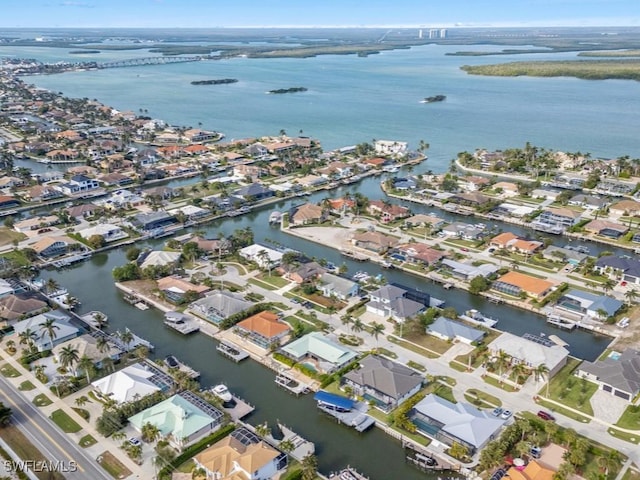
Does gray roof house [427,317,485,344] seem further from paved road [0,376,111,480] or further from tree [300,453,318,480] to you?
paved road [0,376,111,480]

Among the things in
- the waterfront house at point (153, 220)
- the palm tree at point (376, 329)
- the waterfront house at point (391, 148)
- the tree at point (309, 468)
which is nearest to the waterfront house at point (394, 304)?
the palm tree at point (376, 329)

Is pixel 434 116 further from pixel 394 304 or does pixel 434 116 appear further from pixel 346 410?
pixel 346 410

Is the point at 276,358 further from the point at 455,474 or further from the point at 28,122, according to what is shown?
the point at 28,122

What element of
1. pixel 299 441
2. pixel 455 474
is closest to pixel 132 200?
pixel 299 441

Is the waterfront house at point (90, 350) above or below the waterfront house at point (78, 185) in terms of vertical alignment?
below

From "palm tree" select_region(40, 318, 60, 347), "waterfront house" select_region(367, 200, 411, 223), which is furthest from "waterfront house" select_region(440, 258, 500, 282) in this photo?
"palm tree" select_region(40, 318, 60, 347)

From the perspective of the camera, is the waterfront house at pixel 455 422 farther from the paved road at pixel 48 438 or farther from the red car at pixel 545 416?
the paved road at pixel 48 438

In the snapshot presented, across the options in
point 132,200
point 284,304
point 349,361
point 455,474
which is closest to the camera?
point 455,474
